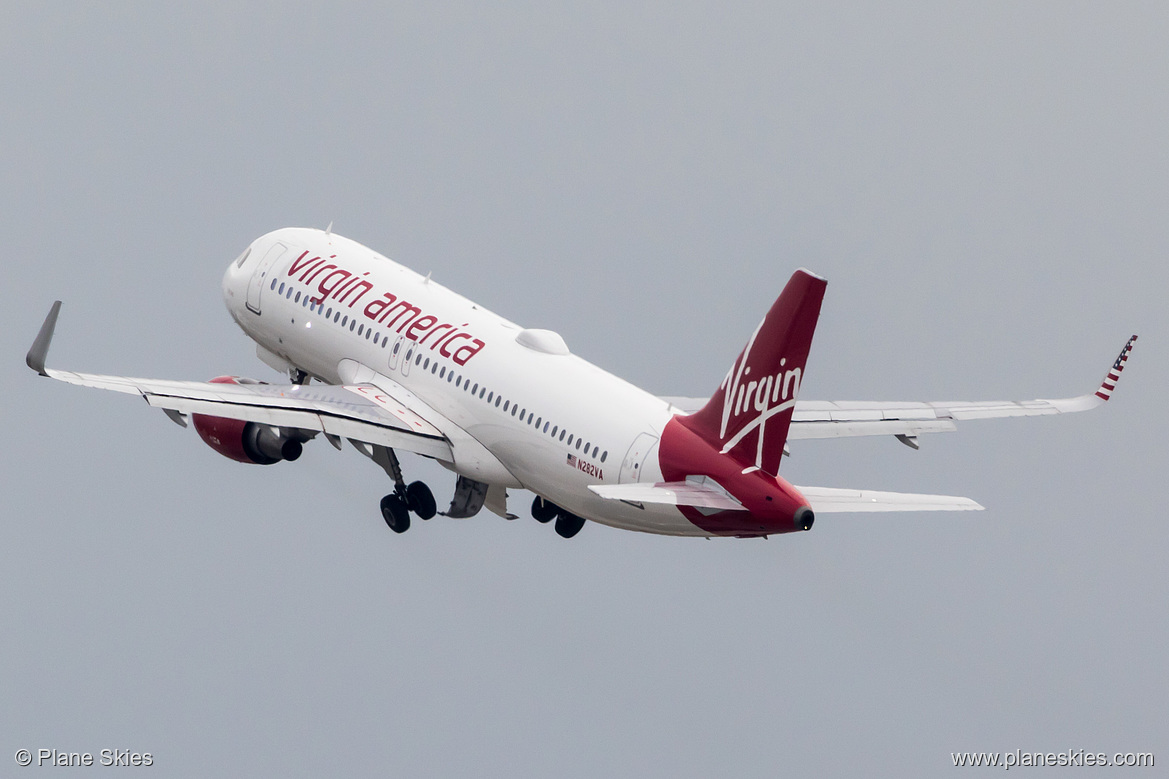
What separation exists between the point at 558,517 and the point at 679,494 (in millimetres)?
11679

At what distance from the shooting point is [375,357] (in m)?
57.8

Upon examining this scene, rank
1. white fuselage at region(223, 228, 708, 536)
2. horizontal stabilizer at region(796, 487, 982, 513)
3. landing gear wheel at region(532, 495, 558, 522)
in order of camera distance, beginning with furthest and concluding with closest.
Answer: landing gear wheel at region(532, 495, 558, 522)
white fuselage at region(223, 228, 708, 536)
horizontal stabilizer at region(796, 487, 982, 513)

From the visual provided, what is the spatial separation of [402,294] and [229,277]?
23.8 feet

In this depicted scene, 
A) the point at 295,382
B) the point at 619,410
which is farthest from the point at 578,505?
the point at 295,382

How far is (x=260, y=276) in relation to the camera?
62.1m

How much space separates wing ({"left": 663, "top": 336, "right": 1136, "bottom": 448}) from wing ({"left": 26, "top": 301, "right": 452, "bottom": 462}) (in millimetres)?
7156

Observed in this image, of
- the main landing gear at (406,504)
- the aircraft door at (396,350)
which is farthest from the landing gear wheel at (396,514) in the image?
the aircraft door at (396,350)

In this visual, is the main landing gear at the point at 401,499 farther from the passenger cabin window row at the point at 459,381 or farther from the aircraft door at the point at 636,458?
the aircraft door at the point at 636,458

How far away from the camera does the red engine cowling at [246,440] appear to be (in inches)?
2242

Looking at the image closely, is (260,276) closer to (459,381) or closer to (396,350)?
(396,350)

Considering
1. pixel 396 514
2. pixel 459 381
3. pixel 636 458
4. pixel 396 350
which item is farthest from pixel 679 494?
pixel 396 350

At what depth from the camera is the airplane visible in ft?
156

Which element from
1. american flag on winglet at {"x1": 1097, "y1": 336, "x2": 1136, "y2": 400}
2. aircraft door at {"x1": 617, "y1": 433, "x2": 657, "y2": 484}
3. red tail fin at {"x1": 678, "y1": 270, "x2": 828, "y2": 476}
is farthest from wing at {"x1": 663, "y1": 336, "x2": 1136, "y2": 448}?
red tail fin at {"x1": 678, "y1": 270, "x2": 828, "y2": 476}

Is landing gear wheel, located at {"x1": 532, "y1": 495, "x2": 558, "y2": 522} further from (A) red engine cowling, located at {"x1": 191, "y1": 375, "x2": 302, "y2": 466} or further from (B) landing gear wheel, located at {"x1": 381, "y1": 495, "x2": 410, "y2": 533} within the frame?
(A) red engine cowling, located at {"x1": 191, "y1": 375, "x2": 302, "y2": 466}
